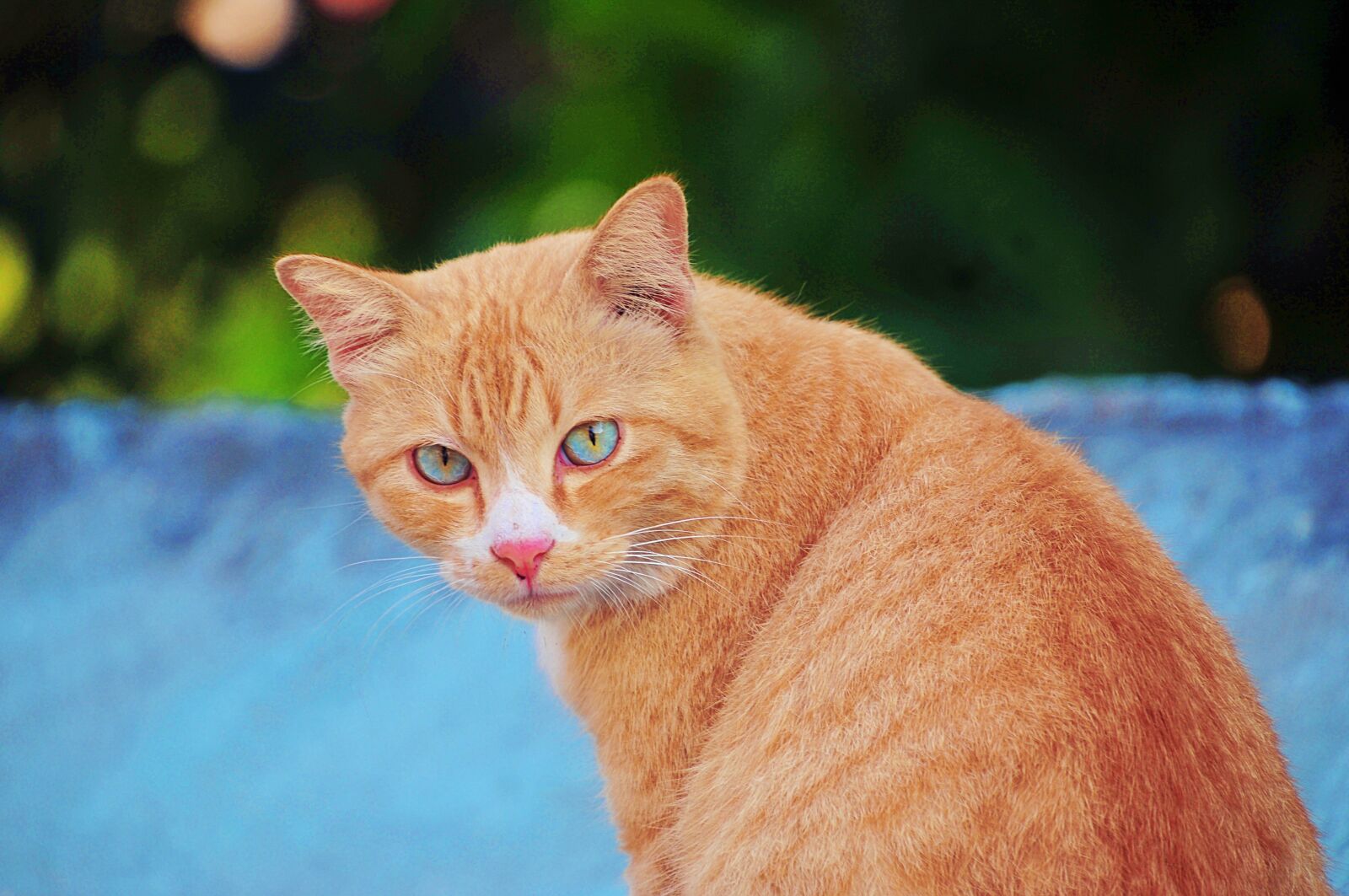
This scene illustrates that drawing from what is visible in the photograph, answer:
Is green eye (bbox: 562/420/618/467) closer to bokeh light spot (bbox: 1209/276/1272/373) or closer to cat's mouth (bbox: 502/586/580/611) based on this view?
cat's mouth (bbox: 502/586/580/611)

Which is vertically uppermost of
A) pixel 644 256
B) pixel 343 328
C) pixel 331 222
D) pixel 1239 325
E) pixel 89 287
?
pixel 644 256

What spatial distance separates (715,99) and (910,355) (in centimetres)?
155

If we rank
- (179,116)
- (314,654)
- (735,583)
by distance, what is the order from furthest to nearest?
(179,116), (314,654), (735,583)

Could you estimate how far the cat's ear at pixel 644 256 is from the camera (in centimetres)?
153

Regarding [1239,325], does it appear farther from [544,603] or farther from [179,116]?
[179,116]

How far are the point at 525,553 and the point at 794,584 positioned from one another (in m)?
0.37

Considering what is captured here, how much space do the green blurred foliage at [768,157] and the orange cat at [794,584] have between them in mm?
1383

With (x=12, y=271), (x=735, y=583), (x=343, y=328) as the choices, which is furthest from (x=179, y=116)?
(x=735, y=583)

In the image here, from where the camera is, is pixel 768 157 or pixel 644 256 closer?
pixel 644 256

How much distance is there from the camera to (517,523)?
1.53 meters

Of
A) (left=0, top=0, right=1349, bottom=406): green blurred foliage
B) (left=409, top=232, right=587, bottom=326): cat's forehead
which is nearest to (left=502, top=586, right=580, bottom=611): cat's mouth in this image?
(left=409, top=232, right=587, bottom=326): cat's forehead

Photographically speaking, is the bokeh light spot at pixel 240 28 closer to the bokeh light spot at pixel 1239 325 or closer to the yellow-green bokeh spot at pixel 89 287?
the yellow-green bokeh spot at pixel 89 287

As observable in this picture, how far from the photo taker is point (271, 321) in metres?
3.35

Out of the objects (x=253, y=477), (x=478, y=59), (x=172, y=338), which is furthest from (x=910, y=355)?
(x=172, y=338)
